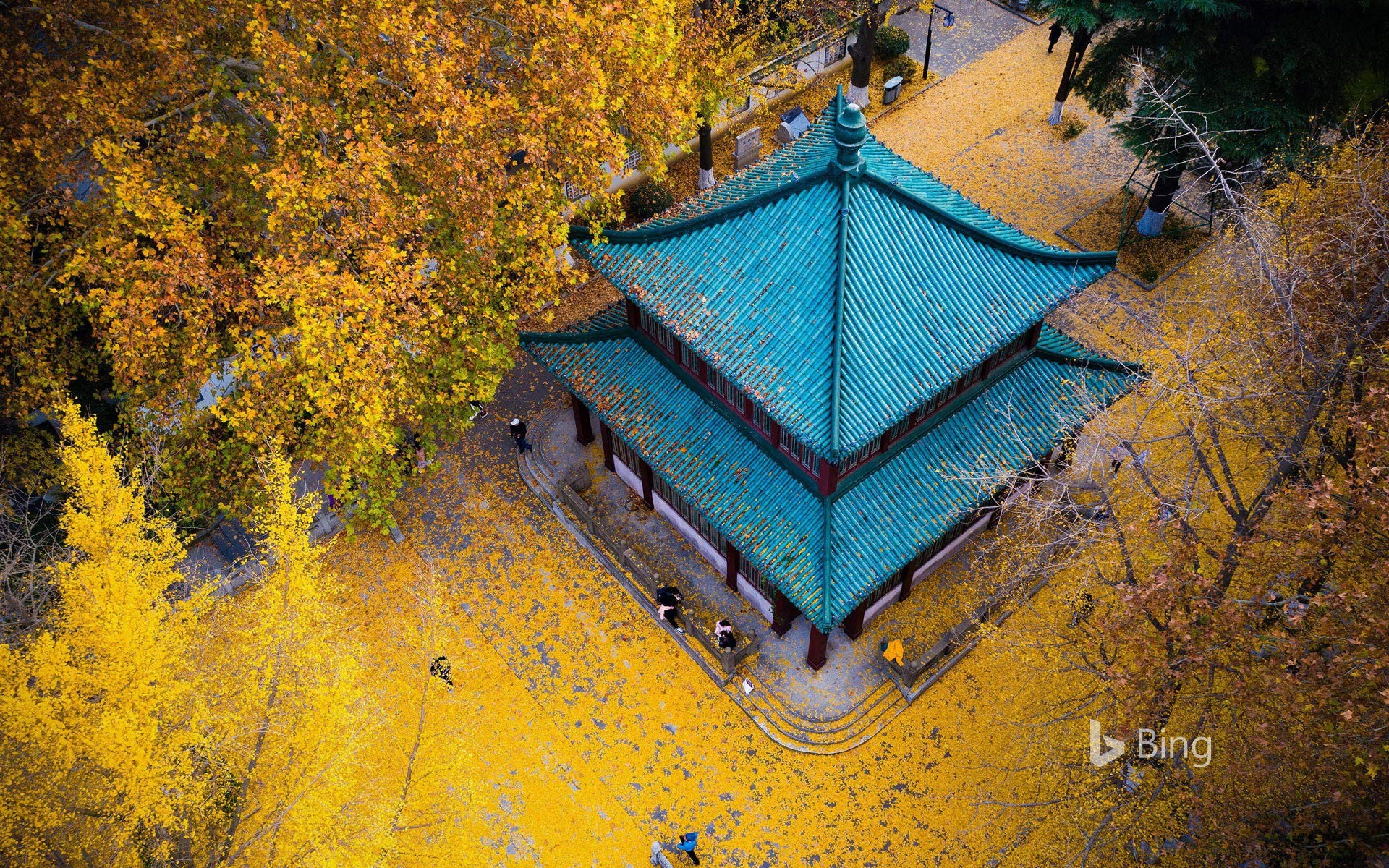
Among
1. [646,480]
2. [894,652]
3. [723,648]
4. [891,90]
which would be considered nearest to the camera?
[894,652]

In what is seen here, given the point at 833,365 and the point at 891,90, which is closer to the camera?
the point at 833,365

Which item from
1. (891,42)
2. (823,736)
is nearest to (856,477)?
(823,736)

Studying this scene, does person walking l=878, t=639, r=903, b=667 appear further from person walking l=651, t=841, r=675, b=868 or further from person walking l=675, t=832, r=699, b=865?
person walking l=651, t=841, r=675, b=868

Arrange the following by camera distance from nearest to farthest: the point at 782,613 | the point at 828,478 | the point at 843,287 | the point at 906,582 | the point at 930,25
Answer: the point at 843,287, the point at 828,478, the point at 782,613, the point at 906,582, the point at 930,25

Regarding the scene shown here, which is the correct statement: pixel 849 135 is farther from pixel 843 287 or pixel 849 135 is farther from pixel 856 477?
pixel 856 477

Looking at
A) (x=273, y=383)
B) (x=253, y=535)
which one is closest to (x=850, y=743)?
(x=273, y=383)

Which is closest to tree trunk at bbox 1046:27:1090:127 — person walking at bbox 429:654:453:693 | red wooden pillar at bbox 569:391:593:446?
red wooden pillar at bbox 569:391:593:446

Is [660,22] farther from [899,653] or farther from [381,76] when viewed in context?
[899,653]
